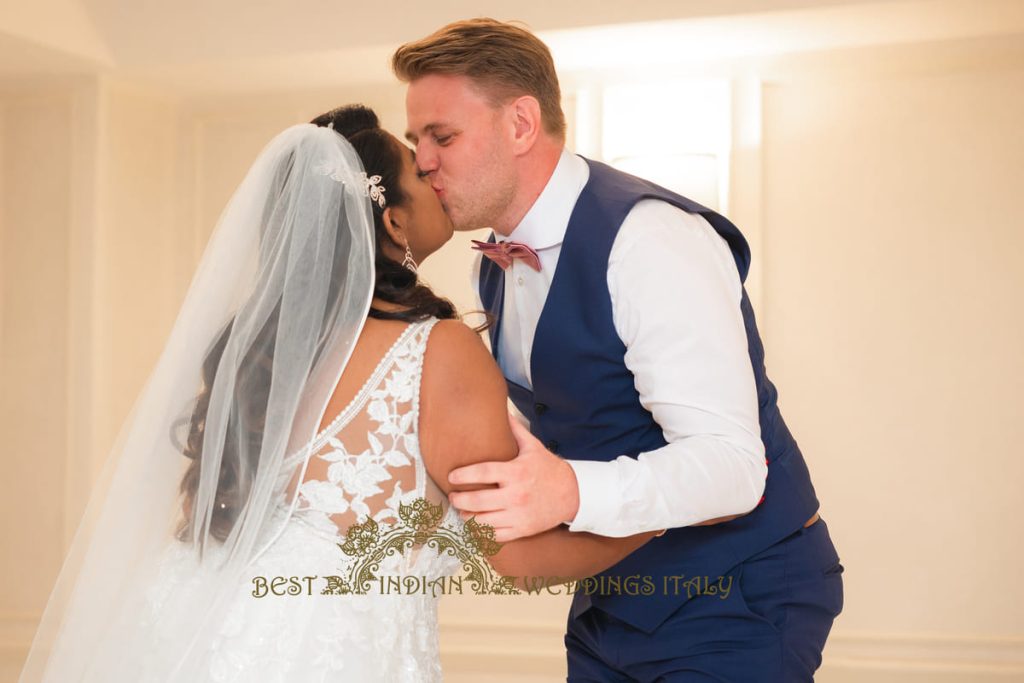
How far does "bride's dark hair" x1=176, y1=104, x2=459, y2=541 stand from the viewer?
1814 millimetres

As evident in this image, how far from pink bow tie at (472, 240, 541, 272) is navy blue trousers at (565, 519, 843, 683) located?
781 millimetres

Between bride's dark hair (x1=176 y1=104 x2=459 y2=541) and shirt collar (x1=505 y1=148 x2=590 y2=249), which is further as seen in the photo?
shirt collar (x1=505 y1=148 x2=590 y2=249)

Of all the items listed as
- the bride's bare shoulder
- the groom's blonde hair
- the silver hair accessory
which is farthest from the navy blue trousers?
the groom's blonde hair

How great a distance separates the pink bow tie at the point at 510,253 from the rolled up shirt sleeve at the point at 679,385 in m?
0.27

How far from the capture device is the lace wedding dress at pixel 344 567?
1.72 meters

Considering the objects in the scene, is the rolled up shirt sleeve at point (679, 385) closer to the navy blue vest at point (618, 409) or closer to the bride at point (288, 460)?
the navy blue vest at point (618, 409)

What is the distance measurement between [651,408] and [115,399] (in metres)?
3.32

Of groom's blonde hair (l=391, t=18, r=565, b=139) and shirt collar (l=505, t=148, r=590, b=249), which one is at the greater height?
groom's blonde hair (l=391, t=18, r=565, b=139)

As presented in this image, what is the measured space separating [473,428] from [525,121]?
93cm

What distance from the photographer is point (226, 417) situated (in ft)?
5.93

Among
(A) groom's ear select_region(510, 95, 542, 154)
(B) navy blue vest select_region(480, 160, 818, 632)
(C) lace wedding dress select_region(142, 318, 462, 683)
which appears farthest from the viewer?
(A) groom's ear select_region(510, 95, 542, 154)

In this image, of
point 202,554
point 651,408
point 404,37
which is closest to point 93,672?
point 202,554

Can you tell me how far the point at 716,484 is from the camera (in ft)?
6.09

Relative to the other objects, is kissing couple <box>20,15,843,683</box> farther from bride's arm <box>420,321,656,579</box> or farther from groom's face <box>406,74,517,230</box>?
groom's face <box>406,74,517,230</box>
